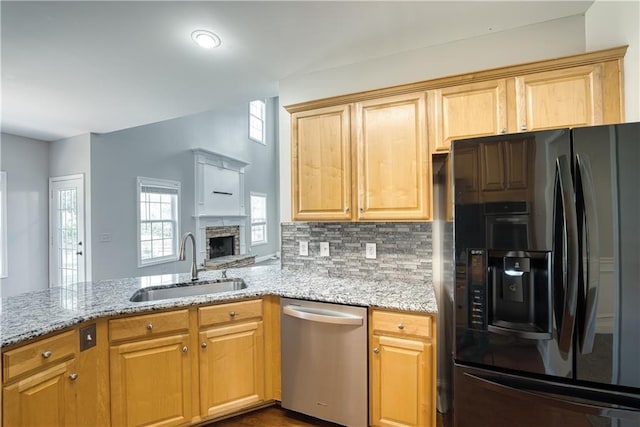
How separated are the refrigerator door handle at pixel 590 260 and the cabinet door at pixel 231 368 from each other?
1.71m

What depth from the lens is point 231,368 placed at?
1.96m

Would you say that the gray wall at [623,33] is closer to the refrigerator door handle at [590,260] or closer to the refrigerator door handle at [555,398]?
the refrigerator door handle at [590,260]

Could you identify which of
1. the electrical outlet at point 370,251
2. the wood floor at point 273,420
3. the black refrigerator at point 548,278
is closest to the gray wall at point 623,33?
the black refrigerator at point 548,278

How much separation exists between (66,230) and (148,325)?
13.1 feet

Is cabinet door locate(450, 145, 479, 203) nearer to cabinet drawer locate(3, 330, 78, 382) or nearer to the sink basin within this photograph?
the sink basin

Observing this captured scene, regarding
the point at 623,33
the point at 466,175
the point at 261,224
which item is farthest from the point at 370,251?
the point at 261,224

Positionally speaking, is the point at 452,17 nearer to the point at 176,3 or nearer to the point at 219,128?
the point at 176,3

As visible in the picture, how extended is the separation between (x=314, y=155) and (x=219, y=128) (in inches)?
201

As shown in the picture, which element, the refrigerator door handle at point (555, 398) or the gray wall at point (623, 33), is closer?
the refrigerator door handle at point (555, 398)

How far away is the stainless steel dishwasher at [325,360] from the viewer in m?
1.81

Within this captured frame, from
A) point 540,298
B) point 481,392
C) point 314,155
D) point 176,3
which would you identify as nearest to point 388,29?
point 314,155

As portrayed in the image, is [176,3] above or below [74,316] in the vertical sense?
above

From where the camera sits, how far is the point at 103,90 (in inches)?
112

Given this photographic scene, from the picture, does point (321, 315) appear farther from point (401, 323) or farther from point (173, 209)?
point (173, 209)
